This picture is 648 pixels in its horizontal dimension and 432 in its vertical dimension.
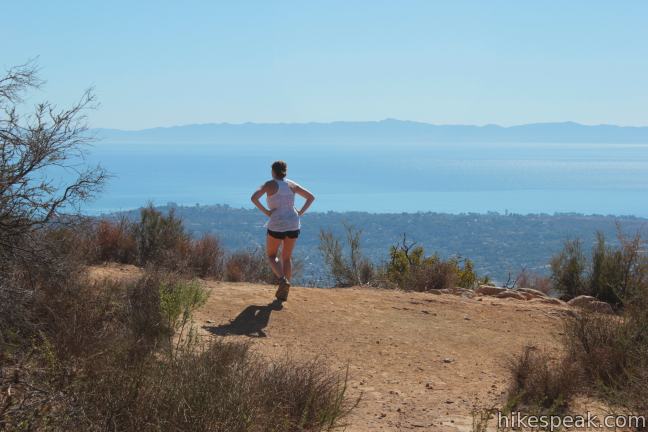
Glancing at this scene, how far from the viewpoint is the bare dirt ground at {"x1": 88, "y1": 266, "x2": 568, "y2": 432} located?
21.6 feet

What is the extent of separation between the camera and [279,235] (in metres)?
10.2

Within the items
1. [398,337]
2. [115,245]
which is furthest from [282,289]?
[115,245]

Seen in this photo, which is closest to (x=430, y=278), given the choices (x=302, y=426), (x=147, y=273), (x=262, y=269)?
(x=262, y=269)

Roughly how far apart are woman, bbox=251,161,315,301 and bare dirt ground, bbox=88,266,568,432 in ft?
1.44

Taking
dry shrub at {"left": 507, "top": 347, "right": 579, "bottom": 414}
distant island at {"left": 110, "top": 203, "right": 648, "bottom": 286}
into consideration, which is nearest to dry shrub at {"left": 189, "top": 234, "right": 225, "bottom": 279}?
dry shrub at {"left": 507, "top": 347, "right": 579, "bottom": 414}

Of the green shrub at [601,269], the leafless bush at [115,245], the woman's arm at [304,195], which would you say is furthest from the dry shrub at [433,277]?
the leafless bush at [115,245]

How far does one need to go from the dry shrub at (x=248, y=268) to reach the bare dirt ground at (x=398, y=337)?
112cm

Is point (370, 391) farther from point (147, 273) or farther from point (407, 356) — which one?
point (147, 273)

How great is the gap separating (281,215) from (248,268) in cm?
430

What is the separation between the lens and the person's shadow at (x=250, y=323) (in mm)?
8445

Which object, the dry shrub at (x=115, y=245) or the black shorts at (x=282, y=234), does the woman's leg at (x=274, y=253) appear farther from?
the dry shrub at (x=115, y=245)

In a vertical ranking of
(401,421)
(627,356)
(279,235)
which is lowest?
(401,421)

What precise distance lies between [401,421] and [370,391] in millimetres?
838

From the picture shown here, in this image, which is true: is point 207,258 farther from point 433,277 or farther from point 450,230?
point 450,230
